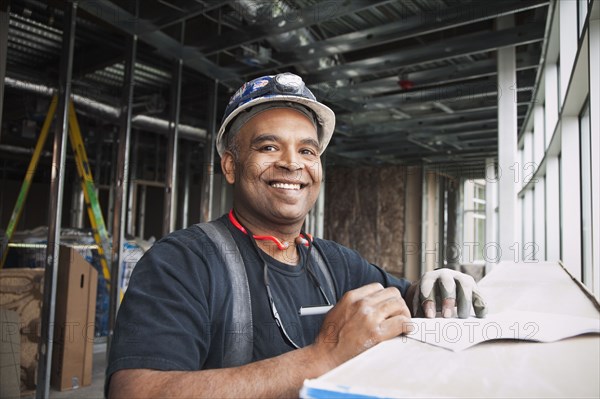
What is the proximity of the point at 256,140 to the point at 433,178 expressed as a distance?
870cm

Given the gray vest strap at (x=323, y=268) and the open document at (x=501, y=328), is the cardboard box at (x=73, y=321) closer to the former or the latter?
the gray vest strap at (x=323, y=268)

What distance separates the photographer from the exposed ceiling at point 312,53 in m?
3.18

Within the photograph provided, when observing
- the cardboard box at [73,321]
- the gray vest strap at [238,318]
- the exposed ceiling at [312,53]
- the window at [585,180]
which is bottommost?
the cardboard box at [73,321]

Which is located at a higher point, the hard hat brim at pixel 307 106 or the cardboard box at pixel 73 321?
the hard hat brim at pixel 307 106

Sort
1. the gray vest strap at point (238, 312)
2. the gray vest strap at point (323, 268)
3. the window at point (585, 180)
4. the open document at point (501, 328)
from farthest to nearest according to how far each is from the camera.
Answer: the window at point (585, 180) → the gray vest strap at point (323, 268) → the gray vest strap at point (238, 312) → the open document at point (501, 328)

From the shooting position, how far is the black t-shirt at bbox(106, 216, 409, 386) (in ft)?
3.09

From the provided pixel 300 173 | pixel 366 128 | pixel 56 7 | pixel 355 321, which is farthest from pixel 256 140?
pixel 366 128

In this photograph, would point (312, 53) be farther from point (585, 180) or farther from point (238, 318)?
point (238, 318)

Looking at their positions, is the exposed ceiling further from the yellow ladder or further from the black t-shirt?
the black t-shirt

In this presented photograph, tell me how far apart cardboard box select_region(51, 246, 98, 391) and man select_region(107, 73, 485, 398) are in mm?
2783

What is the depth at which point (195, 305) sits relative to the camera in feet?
3.44

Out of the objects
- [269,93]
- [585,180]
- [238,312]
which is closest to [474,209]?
[585,180]

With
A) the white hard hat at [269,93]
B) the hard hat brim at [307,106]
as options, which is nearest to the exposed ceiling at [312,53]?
the hard hat brim at [307,106]

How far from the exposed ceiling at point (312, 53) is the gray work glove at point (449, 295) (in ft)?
7.40
